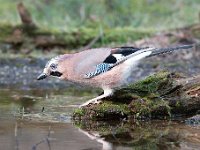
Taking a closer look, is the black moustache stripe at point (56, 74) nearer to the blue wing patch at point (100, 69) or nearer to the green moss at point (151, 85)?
the blue wing patch at point (100, 69)

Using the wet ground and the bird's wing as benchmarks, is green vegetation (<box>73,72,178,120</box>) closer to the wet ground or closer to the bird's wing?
the wet ground

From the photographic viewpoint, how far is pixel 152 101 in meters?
8.33

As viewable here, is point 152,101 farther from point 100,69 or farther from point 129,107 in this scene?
point 100,69

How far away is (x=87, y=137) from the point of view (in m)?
7.30

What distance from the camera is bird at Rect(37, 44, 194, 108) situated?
820cm

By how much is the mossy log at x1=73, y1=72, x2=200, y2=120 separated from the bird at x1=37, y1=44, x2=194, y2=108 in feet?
0.46

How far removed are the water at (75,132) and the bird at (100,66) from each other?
465mm

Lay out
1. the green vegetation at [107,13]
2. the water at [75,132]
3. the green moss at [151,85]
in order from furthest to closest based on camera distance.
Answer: the green vegetation at [107,13]
the green moss at [151,85]
the water at [75,132]

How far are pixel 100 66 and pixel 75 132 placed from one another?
3.39ft

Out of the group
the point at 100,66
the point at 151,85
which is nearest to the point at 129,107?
the point at 151,85

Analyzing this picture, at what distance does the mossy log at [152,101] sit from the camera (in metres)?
8.27

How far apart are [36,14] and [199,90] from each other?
10035 millimetres

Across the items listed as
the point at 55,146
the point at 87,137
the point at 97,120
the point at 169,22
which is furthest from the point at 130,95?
the point at 169,22

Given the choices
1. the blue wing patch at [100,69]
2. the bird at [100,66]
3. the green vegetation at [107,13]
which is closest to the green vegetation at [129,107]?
the bird at [100,66]
